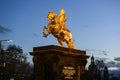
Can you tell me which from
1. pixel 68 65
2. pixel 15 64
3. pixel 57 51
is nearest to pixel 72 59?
pixel 68 65

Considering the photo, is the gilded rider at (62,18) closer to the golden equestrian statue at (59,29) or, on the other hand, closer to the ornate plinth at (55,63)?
the golden equestrian statue at (59,29)

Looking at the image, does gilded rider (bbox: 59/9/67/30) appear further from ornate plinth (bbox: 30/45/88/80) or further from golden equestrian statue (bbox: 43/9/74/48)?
ornate plinth (bbox: 30/45/88/80)

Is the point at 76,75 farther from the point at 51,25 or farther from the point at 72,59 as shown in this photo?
the point at 51,25

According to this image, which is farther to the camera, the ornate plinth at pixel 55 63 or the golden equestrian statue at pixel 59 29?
the golden equestrian statue at pixel 59 29

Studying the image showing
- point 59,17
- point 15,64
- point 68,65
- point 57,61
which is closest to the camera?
point 57,61

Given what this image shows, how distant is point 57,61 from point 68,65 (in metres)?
1.75

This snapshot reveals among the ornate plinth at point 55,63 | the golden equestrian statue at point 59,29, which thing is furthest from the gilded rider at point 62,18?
the ornate plinth at point 55,63

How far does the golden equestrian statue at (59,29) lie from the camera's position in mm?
23797

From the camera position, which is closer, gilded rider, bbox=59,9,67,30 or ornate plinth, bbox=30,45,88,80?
ornate plinth, bbox=30,45,88,80

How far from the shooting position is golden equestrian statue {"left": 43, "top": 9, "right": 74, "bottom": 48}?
2380cm

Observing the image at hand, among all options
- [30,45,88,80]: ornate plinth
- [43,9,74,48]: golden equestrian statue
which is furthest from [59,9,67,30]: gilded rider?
[30,45,88,80]: ornate plinth

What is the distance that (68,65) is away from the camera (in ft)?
76.1

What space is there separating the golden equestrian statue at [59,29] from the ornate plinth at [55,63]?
117 centimetres

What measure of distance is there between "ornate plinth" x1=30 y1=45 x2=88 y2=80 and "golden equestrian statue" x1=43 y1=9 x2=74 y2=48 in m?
1.17
